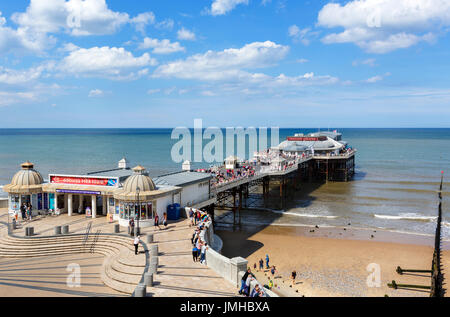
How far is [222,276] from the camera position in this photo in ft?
47.0

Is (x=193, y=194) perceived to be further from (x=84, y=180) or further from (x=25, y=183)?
(x=25, y=183)

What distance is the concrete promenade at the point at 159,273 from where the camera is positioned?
13.1 metres

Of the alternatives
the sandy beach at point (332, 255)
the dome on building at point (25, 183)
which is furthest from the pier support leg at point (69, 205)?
the sandy beach at point (332, 255)

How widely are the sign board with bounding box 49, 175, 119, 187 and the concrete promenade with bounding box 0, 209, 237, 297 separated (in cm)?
342

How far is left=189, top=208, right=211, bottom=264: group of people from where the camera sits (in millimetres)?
15758

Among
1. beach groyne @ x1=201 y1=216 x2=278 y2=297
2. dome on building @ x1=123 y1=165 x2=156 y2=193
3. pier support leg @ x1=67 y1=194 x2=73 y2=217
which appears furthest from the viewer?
pier support leg @ x1=67 y1=194 x2=73 y2=217

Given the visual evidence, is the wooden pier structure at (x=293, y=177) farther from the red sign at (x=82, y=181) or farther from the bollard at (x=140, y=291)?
the bollard at (x=140, y=291)

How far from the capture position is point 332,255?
25578mm

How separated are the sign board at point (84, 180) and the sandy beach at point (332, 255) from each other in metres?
9.25

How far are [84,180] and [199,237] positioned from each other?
1113 cm

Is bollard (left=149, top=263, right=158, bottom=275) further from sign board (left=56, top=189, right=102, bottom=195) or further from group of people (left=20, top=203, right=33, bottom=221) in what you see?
group of people (left=20, top=203, right=33, bottom=221)

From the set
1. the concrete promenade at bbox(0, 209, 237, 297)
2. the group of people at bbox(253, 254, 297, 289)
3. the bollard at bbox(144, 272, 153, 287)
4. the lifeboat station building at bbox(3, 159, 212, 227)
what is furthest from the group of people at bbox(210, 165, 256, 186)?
the bollard at bbox(144, 272, 153, 287)

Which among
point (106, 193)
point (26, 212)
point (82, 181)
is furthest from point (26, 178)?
point (106, 193)
